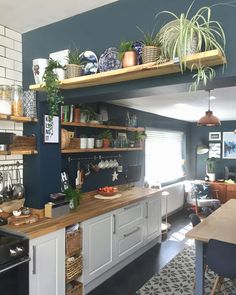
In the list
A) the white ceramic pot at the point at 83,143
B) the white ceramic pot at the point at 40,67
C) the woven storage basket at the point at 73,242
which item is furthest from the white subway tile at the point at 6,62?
the woven storage basket at the point at 73,242

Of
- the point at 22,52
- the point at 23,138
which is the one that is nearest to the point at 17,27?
the point at 22,52

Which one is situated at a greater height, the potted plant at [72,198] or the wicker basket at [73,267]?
the potted plant at [72,198]

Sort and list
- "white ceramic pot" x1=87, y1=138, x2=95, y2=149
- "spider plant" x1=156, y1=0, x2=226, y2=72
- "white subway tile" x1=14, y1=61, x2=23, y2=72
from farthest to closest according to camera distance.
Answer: "white ceramic pot" x1=87, y1=138, x2=95, y2=149 < "white subway tile" x1=14, y1=61, x2=23, y2=72 < "spider plant" x1=156, y1=0, x2=226, y2=72

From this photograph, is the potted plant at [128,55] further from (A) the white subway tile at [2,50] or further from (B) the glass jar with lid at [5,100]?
(A) the white subway tile at [2,50]

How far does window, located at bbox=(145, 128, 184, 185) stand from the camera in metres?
5.43

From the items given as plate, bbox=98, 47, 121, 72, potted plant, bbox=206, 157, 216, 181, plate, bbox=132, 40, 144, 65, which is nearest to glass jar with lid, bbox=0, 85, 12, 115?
plate, bbox=98, 47, 121, 72

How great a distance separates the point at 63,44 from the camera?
2.19 m

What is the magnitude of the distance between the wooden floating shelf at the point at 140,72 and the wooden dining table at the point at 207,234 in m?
1.57

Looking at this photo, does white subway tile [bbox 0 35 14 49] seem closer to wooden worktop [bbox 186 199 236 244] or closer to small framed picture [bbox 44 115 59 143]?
small framed picture [bbox 44 115 59 143]

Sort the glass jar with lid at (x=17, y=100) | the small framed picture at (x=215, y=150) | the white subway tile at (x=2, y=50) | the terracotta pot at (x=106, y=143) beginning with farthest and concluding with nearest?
the small framed picture at (x=215, y=150) < the terracotta pot at (x=106, y=143) < the white subway tile at (x=2, y=50) < the glass jar with lid at (x=17, y=100)

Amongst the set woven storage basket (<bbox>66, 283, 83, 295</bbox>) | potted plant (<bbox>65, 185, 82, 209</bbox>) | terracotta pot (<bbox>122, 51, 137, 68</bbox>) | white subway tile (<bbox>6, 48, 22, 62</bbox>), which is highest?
white subway tile (<bbox>6, 48, 22, 62</bbox>)

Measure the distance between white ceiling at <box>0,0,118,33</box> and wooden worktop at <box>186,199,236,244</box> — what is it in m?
2.10

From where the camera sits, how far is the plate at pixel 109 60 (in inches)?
70.8

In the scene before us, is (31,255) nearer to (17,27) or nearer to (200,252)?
(200,252)
